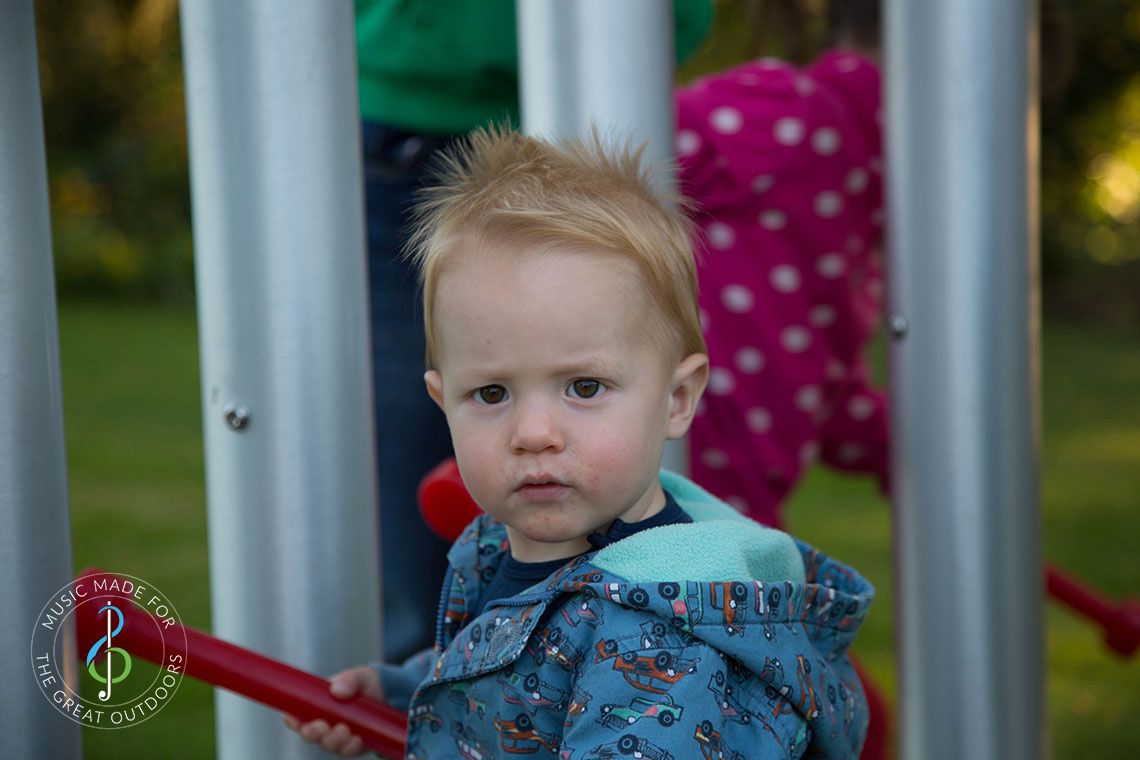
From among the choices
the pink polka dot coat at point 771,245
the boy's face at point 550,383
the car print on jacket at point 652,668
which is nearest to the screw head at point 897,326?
the pink polka dot coat at point 771,245

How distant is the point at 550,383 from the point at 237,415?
0.30m

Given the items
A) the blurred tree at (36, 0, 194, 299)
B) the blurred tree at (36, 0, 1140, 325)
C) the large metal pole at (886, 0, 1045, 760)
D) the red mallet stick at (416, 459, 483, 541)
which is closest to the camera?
the red mallet stick at (416, 459, 483, 541)

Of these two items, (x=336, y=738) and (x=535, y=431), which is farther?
(x=336, y=738)

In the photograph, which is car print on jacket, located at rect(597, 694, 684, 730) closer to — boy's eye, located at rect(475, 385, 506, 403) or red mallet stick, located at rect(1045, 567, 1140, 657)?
boy's eye, located at rect(475, 385, 506, 403)

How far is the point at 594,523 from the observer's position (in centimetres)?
100

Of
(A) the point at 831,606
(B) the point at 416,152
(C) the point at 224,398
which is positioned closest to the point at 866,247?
(B) the point at 416,152

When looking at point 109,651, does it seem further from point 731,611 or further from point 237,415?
point 731,611

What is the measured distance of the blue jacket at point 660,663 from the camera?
0.91m

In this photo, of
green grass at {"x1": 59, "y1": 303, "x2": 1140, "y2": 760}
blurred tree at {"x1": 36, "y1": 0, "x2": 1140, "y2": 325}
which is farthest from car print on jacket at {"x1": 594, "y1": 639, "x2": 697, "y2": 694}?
blurred tree at {"x1": 36, "y1": 0, "x2": 1140, "y2": 325}

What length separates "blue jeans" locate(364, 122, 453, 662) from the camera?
68.7 inches

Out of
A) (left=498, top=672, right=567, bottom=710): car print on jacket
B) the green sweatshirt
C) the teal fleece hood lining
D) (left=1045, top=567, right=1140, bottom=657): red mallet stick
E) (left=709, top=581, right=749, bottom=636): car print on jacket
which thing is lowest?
(left=1045, top=567, right=1140, bottom=657): red mallet stick

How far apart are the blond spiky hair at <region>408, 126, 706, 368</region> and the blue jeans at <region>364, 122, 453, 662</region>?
653 mm

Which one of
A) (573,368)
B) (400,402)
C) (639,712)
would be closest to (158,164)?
(400,402)

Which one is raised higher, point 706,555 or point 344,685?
point 706,555
